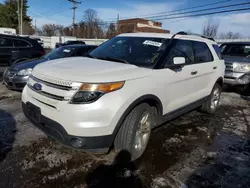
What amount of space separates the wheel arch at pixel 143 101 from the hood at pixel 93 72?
31 centimetres

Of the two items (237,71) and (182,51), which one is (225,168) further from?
(237,71)

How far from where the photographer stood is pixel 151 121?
332cm

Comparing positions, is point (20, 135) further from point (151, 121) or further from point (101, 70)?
point (151, 121)

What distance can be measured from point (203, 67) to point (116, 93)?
258 centimetres

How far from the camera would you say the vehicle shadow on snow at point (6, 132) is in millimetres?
3180

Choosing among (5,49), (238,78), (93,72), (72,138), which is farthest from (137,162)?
(5,49)

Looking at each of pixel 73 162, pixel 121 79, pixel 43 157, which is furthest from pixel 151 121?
pixel 43 157

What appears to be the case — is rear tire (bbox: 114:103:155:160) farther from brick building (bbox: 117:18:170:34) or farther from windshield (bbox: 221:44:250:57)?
brick building (bbox: 117:18:170:34)

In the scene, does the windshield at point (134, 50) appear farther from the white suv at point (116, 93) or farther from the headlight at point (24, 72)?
the headlight at point (24, 72)

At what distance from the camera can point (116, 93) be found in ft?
8.36

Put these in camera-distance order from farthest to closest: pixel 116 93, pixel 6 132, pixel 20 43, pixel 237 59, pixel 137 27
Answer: pixel 137 27 → pixel 20 43 → pixel 237 59 → pixel 6 132 → pixel 116 93

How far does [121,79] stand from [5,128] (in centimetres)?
268

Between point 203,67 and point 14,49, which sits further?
point 14,49

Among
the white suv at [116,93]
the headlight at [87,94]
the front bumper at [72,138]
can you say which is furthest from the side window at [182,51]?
the front bumper at [72,138]
